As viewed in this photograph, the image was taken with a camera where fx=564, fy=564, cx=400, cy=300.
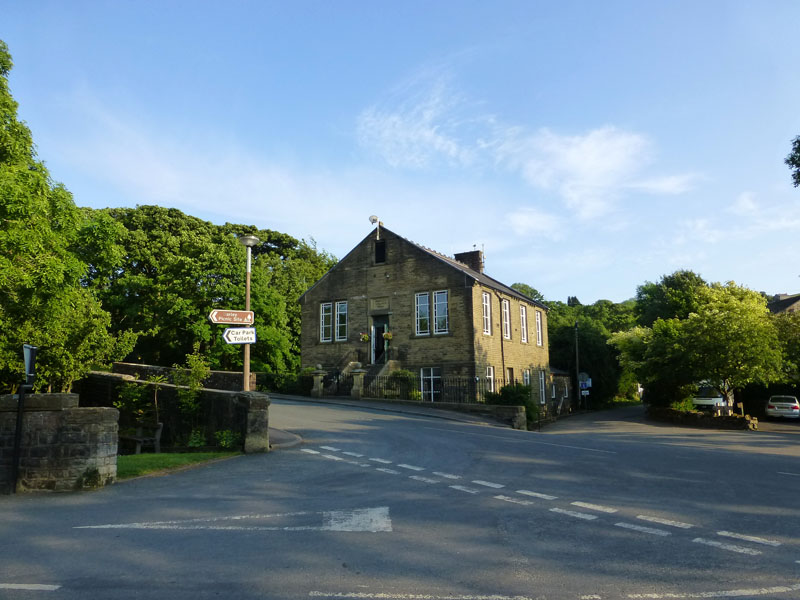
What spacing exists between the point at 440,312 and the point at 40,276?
20.9 metres

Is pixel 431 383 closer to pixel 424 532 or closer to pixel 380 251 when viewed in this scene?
pixel 380 251

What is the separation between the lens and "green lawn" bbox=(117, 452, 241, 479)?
10.9 m

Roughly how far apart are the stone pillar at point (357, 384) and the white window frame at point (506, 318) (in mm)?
9957

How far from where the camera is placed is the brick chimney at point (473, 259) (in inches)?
1538

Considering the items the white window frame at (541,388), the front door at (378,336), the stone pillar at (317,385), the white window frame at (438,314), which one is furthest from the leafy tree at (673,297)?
the stone pillar at (317,385)

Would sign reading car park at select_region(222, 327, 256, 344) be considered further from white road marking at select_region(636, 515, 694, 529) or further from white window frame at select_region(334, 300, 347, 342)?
white window frame at select_region(334, 300, 347, 342)

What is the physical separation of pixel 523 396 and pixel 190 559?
22757 millimetres

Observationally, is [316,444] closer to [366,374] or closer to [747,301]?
[366,374]

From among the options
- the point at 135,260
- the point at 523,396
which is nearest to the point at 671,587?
the point at 523,396

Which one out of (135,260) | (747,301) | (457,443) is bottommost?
(457,443)

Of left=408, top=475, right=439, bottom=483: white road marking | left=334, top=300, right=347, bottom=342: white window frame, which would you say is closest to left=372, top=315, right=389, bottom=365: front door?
left=334, top=300, right=347, bottom=342: white window frame

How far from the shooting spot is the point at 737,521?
22.5ft

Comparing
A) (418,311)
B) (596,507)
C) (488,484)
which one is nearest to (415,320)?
(418,311)

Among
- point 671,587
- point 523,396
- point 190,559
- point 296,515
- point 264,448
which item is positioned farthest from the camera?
point 523,396
